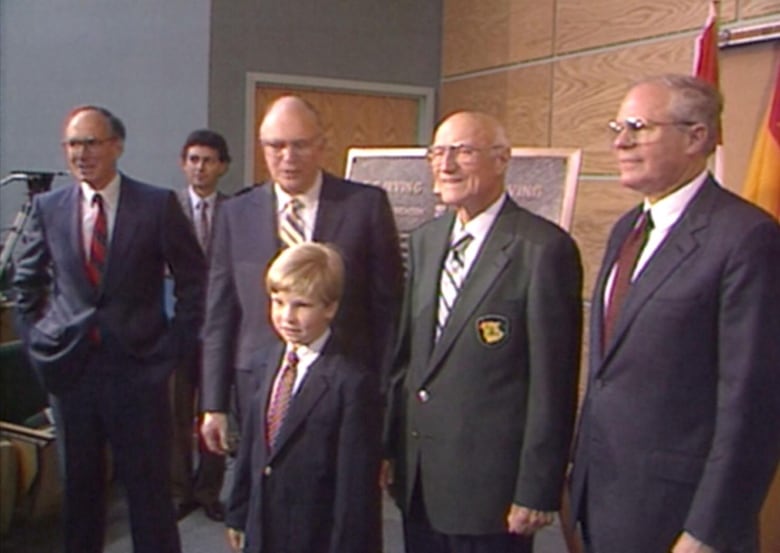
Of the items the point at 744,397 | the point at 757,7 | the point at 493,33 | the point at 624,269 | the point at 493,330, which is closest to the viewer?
the point at 744,397

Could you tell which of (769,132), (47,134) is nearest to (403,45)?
(47,134)

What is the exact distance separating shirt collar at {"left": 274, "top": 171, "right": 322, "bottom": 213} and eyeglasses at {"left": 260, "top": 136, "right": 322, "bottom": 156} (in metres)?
0.08

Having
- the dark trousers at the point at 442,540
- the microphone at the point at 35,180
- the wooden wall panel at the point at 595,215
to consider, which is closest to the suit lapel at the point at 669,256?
the dark trousers at the point at 442,540

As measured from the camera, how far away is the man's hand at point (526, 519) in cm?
174

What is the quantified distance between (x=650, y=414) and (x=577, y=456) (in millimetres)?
220

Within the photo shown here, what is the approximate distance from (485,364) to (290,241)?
612mm

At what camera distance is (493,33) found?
4.28 m

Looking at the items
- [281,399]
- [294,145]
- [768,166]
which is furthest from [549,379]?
[768,166]

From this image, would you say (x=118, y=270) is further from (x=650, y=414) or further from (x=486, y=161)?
(x=650, y=414)

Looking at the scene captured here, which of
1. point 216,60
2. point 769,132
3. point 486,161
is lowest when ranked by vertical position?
point 486,161

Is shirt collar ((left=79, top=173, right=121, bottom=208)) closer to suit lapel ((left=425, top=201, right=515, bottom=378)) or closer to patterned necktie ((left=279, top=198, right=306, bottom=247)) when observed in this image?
patterned necktie ((left=279, top=198, right=306, bottom=247))

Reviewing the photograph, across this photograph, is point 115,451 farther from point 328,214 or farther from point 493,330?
point 493,330

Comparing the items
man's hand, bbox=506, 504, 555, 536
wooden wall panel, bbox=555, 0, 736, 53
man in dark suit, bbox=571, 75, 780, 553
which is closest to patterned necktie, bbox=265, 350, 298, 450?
man's hand, bbox=506, 504, 555, 536

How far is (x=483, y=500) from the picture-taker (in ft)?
5.93
